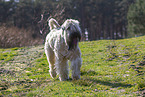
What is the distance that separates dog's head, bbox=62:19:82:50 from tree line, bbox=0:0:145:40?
109ft

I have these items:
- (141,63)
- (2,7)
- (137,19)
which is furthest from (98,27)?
(141,63)

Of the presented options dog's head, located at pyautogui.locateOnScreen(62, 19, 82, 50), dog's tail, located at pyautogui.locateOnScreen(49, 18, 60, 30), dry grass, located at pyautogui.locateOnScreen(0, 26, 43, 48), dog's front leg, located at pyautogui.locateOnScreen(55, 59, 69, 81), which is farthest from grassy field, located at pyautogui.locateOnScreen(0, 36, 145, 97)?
dry grass, located at pyautogui.locateOnScreen(0, 26, 43, 48)

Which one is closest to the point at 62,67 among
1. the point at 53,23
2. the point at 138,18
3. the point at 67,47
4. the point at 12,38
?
the point at 67,47

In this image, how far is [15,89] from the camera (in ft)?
25.0

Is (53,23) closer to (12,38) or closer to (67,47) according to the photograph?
(67,47)

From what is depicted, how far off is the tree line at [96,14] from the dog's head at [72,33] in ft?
109

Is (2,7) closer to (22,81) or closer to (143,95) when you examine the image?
(22,81)

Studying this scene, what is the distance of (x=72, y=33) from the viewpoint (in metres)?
6.98

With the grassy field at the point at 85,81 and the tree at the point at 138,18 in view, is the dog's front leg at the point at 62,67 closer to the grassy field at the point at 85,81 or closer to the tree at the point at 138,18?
the grassy field at the point at 85,81

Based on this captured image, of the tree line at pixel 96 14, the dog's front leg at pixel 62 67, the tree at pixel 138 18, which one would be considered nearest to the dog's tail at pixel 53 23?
the dog's front leg at pixel 62 67

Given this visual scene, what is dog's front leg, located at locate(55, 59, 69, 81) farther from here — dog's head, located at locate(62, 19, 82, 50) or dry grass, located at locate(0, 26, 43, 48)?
dry grass, located at locate(0, 26, 43, 48)

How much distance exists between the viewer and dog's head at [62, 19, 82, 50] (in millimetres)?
6995

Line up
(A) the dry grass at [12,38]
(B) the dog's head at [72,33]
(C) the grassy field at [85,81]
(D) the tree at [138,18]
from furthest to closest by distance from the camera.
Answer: (D) the tree at [138,18] → (A) the dry grass at [12,38] → (B) the dog's head at [72,33] → (C) the grassy field at [85,81]

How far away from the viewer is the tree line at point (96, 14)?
45.1m
